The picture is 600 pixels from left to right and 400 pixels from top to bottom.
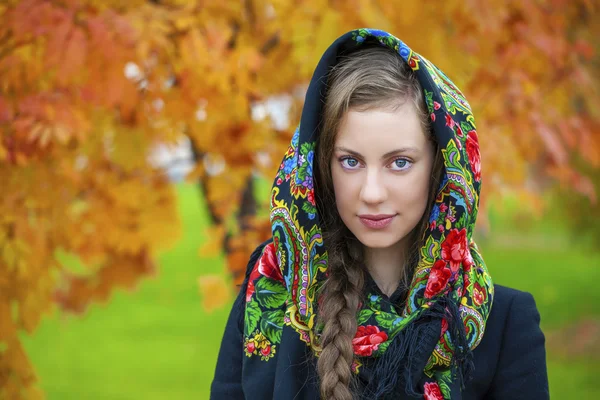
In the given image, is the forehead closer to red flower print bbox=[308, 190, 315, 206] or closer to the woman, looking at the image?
the woman

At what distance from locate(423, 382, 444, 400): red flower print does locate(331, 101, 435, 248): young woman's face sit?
30 cm

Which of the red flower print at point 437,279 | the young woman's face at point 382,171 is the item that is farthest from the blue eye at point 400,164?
the red flower print at point 437,279

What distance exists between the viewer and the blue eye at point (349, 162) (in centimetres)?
154

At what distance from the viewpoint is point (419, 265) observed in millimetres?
1550

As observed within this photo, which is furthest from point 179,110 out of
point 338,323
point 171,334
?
point 171,334

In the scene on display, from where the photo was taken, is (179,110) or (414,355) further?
(179,110)

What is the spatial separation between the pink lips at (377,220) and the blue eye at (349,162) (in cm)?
10

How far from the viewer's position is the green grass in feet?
20.1

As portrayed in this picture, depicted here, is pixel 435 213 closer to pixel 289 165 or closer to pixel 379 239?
pixel 379 239

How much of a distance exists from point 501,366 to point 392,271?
1.00 ft

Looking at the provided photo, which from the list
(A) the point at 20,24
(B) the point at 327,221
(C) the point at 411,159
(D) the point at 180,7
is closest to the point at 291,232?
(B) the point at 327,221

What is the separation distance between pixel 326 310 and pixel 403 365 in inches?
7.6

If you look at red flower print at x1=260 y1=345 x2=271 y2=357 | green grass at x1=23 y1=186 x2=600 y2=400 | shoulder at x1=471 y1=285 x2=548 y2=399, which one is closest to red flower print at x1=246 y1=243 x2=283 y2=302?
red flower print at x1=260 y1=345 x2=271 y2=357

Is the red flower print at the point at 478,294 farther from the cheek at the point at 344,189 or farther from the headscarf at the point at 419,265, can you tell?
the cheek at the point at 344,189
